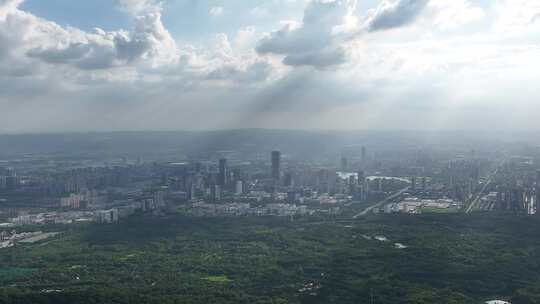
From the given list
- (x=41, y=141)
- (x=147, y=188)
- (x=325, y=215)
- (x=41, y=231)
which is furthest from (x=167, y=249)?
(x=41, y=141)

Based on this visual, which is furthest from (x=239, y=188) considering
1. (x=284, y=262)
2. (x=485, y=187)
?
(x=284, y=262)

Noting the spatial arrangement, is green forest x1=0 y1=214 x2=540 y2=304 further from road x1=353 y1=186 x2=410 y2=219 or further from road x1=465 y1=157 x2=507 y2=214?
road x1=465 y1=157 x2=507 y2=214

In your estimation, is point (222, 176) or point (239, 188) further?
point (222, 176)

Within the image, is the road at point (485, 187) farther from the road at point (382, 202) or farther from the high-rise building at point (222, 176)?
the high-rise building at point (222, 176)

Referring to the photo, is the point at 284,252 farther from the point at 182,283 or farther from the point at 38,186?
the point at 38,186

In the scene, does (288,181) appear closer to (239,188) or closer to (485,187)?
(239,188)

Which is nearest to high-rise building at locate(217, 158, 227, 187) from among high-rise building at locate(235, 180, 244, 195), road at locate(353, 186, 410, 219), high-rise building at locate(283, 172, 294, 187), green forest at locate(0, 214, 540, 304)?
high-rise building at locate(235, 180, 244, 195)

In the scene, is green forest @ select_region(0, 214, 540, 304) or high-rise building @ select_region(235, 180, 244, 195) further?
high-rise building @ select_region(235, 180, 244, 195)

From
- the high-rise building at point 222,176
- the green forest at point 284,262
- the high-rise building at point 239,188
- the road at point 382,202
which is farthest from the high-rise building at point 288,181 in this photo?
the green forest at point 284,262

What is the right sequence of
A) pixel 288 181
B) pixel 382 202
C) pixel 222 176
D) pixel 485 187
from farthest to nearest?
1. pixel 288 181
2. pixel 222 176
3. pixel 485 187
4. pixel 382 202

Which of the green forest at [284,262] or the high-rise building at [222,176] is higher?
the high-rise building at [222,176]

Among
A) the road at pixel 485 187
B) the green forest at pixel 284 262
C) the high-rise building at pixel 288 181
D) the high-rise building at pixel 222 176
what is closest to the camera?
the green forest at pixel 284 262

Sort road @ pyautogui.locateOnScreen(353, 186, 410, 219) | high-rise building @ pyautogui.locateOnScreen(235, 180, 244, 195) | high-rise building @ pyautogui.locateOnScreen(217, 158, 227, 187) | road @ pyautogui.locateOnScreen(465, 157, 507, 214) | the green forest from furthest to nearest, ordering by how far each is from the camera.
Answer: high-rise building @ pyautogui.locateOnScreen(217, 158, 227, 187), high-rise building @ pyautogui.locateOnScreen(235, 180, 244, 195), road @ pyautogui.locateOnScreen(465, 157, 507, 214), road @ pyautogui.locateOnScreen(353, 186, 410, 219), the green forest
